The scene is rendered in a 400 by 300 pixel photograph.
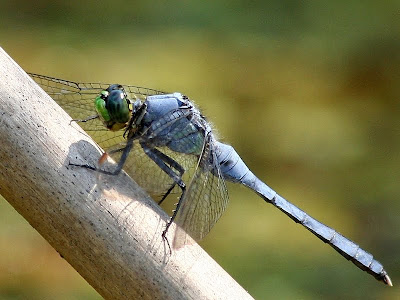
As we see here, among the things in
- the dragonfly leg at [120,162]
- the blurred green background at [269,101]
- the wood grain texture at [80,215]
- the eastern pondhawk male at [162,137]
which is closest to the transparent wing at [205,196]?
the eastern pondhawk male at [162,137]

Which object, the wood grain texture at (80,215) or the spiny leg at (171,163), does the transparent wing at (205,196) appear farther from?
the wood grain texture at (80,215)

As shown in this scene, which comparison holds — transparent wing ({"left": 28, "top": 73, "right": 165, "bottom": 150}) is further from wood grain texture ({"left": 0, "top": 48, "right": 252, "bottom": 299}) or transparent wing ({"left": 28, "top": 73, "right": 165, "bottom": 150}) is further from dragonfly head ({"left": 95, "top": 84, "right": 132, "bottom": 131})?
wood grain texture ({"left": 0, "top": 48, "right": 252, "bottom": 299})

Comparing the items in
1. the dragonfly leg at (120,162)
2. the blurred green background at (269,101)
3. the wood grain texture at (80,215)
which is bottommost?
the wood grain texture at (80,215)

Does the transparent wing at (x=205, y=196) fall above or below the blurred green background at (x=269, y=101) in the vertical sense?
below

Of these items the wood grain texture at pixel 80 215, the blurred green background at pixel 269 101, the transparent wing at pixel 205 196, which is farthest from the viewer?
the blurred green background at pixel 269 101

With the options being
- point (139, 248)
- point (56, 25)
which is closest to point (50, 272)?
point (56, 25)

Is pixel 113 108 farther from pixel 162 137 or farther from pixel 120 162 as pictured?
pixel 120 162

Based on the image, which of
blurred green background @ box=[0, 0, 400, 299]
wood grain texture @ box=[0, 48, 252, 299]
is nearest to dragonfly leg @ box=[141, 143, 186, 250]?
wood grain texture @ box=[0, 48, 252, 299]
